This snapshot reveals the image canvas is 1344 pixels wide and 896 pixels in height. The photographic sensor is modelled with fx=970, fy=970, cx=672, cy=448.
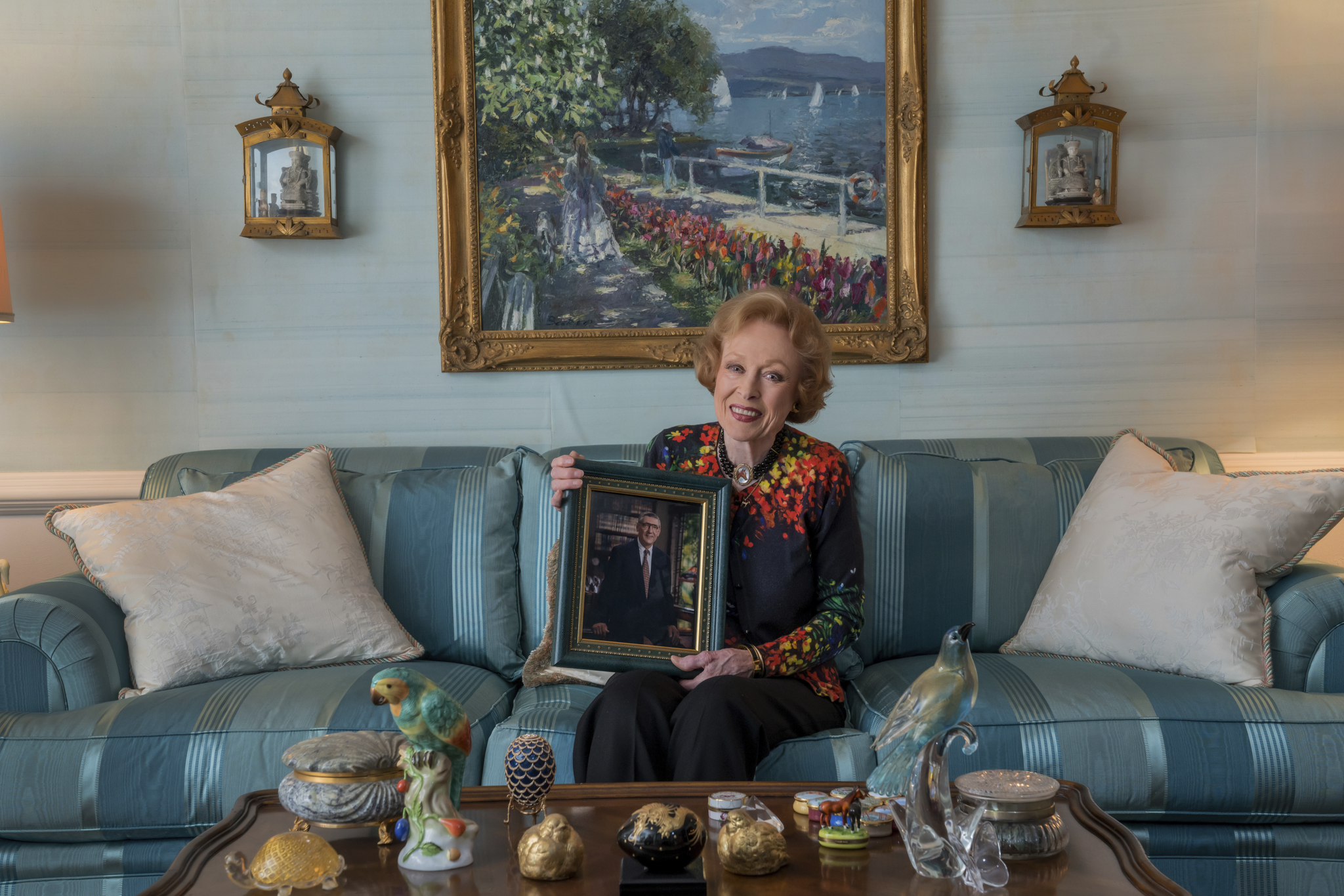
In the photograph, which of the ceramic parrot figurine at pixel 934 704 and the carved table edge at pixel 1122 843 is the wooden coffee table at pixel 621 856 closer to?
the carved table edge at pixel 1122 843

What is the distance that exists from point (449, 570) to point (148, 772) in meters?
0.77

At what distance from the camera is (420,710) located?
3.67 ft

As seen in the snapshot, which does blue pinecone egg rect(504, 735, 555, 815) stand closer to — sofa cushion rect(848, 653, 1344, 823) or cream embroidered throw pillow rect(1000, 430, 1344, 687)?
sofa cushion rect(848, 653, 1344, 823)

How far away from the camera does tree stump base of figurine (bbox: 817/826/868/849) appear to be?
3.76 ft

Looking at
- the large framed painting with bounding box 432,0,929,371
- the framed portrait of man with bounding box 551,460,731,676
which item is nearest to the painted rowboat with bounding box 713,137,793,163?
the large framed painting with bounding box 432,0,929,371

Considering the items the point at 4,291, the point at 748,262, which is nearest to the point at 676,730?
the point at 748,262

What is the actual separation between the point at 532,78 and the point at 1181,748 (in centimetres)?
230

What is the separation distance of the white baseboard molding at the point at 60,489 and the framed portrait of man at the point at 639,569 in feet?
5.51

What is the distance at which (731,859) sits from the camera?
1078 mm

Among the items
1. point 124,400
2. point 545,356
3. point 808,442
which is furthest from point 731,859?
point 124,400

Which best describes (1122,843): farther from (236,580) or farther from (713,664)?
(236,580)

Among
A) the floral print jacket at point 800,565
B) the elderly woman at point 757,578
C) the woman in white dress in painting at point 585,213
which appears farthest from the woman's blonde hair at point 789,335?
the woman in white dress in painting at point 585,213

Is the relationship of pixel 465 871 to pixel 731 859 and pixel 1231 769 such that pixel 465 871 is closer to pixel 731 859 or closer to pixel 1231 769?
pixel 731 859

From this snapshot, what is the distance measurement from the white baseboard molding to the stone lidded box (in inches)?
76.9
